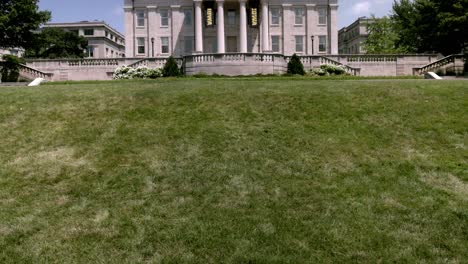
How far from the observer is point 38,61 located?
44.8m

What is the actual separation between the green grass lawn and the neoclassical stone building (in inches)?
1836

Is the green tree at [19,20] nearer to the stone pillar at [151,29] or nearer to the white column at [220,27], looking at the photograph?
the stone pillar at [151,29]

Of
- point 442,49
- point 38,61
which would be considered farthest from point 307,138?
point 442,49

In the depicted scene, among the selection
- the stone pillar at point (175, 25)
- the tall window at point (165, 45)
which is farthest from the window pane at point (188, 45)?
the tall window at point (165, 45)

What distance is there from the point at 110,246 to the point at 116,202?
1.41 metres

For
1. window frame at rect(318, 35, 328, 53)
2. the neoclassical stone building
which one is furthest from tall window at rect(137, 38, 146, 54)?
window frame at rect(318, 35, 328, 53)

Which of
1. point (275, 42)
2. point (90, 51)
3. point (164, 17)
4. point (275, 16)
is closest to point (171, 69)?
point (164, 17)

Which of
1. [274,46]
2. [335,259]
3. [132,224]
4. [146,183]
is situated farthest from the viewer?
[274,46]

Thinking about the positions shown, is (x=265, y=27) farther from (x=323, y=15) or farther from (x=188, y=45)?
(x=188, y=45)

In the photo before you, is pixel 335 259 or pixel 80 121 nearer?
pixel 335 259

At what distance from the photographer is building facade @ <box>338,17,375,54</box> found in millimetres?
91156

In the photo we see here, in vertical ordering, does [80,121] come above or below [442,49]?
below

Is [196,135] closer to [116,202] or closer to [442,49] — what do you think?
[116,202]

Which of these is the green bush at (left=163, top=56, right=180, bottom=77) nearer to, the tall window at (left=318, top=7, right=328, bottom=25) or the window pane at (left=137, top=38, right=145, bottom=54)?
the window pane at (left=137, top=38, right=145, bottom=54)
